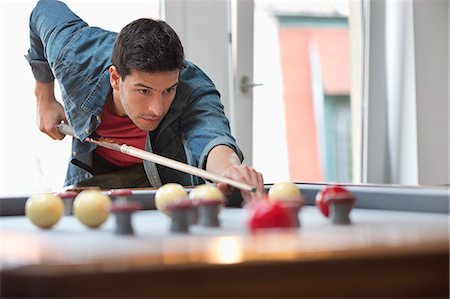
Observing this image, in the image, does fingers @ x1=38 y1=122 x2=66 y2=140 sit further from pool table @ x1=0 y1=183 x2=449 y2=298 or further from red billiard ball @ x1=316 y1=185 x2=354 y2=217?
pool table @ x1=0 y1=183 x2=449 y2=298

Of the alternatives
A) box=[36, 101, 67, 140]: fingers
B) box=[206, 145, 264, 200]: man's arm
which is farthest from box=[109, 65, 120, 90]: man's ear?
box=[206, 145, 264, 200]: man's arm

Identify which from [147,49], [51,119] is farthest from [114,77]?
[51,119]

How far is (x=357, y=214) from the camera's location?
5.62ft

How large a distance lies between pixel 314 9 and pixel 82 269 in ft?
13.8

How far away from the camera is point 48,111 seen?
10.3 ft

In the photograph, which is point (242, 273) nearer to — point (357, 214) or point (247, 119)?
point (357, 214)

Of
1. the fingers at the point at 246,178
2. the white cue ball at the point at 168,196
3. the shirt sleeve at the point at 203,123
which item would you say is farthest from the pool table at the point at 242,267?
the shirt sleeve at the point at 203,123

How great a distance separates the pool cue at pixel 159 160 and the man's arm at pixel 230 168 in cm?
3

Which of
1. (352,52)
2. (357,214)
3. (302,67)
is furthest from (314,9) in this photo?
(357,214)

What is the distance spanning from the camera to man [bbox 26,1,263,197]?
2.55 meters

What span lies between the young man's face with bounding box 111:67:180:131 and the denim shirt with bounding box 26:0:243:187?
0.46ft

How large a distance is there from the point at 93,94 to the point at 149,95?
38cm

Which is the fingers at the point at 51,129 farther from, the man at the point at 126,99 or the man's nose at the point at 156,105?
the man's nose at the point at 156,105

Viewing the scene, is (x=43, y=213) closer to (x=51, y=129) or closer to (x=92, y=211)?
(x=92, y=211)
